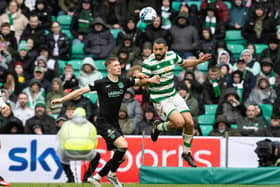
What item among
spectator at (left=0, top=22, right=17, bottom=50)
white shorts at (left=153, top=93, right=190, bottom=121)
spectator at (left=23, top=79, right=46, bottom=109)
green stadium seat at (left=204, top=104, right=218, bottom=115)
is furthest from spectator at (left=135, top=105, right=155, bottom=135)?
spectator at (left=0, top=22, right=17, bottom=50)

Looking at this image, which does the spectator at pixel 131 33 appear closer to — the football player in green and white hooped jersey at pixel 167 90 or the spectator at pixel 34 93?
the spectator at pixel 34 93

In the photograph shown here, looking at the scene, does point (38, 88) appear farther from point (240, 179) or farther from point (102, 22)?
point (240, 179)

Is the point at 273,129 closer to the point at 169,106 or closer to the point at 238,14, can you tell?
the point at 169,106

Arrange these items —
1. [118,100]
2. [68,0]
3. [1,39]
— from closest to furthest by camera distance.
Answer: [118,100] < [1,39] < [68,0]

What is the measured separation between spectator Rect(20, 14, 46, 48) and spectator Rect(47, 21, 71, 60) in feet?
0.78

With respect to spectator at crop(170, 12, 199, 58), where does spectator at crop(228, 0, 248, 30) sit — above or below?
above

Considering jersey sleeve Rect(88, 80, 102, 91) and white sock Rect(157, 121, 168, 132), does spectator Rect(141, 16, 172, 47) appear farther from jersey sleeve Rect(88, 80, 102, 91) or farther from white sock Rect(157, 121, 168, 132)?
jersey sleeve Rect(88, 80, 102, 91)

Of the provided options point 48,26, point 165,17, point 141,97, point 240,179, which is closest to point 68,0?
point 48,26

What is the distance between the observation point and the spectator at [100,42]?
23.7 metres

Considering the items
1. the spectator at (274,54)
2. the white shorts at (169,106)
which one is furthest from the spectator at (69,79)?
the white shorts at (169,106)

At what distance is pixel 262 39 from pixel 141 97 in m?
4.28

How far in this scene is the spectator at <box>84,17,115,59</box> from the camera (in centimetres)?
2366

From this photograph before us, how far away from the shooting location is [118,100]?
585 inches

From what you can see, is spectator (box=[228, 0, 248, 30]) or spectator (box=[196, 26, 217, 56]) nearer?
spectator (box=[196, 26, 217, 56])
